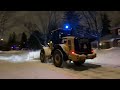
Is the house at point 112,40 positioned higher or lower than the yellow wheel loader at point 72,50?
higher

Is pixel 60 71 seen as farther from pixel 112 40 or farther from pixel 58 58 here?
pixel 112 40

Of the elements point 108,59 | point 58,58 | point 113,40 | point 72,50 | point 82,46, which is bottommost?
point 108,59

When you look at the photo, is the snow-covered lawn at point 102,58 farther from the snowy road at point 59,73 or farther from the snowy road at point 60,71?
the snowy road at point 59,73

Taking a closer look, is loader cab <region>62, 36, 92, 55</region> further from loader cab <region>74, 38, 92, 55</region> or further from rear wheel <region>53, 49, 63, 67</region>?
rear wheel <region>53, 49, 63, 67</region>

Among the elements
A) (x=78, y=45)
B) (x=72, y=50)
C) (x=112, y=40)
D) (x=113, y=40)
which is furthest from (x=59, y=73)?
(x=112, y=40)

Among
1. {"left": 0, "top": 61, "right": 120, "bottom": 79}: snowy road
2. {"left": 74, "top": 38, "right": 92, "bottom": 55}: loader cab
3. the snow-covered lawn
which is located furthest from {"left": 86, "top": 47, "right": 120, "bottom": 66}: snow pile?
{"left": 0, "top": 61, "right": 120, "bottom": 79}: snowy road

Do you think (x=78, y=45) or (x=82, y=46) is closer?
(x=78, y=45)

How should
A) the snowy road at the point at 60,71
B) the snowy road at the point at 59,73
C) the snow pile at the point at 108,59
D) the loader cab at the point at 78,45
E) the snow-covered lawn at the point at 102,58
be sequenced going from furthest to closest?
the snow-covered lawn at the point at 102,58, the snow pile at the point at 108,59, the loader cab at the point at 78,45, the snowy road at the point at 60,71, the snowy road at the point at 59,73

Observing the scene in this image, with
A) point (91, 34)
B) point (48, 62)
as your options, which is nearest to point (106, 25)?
point (91, 34)

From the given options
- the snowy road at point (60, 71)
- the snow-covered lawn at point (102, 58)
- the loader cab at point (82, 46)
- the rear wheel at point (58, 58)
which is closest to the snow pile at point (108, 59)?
the snow-covered lawn at point (102, 58)

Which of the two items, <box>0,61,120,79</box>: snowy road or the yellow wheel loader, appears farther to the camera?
the yellow wheel loader
